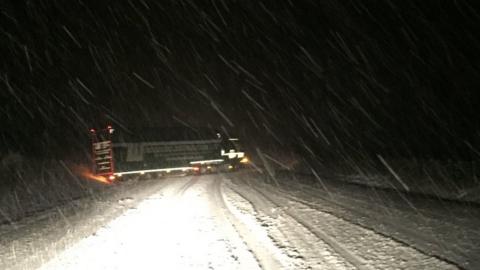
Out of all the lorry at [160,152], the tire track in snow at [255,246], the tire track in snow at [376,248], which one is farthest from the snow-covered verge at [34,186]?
the tire track in snow at [376,248]

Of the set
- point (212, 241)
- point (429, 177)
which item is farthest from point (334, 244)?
point (429, 177)

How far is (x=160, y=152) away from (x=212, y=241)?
25.8m

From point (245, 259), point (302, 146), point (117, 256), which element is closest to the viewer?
point (245, 259)

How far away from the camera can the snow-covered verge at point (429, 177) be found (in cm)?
1388

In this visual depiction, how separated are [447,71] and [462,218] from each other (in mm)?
16841

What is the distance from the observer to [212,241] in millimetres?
8039

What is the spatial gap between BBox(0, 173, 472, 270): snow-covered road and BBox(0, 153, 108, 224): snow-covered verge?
4.91 m

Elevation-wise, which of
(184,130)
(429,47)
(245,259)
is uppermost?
(429,47)

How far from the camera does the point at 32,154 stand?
34.6 m

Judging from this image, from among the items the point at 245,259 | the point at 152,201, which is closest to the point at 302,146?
the point at 152,201

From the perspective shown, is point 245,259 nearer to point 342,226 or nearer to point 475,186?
point 342,226

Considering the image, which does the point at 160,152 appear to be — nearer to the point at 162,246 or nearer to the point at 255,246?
the point at 162,246

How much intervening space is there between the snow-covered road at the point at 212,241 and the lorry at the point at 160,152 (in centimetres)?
1847

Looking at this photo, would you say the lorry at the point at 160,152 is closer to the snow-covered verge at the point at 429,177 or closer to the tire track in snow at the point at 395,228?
the snow-covered verge at the point at 429,177
